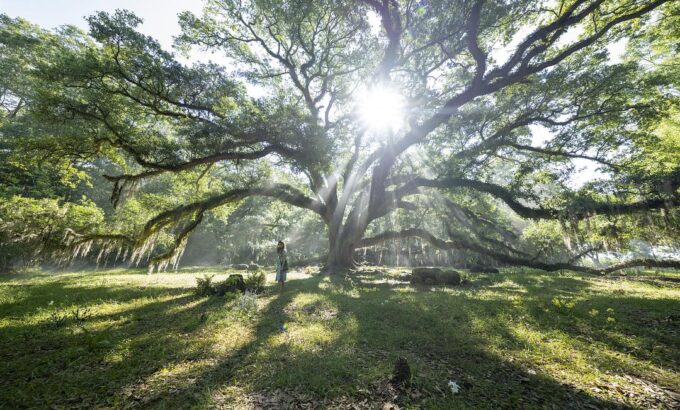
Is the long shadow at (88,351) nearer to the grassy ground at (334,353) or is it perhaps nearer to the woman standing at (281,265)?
the grassy ground at (334,353)

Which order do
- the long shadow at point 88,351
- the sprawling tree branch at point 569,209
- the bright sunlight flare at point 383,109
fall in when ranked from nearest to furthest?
1. the long shadow at point 88,351
2. the sprawling tree branch at point 569,209
3. the bright sunlight flare at point 383,109

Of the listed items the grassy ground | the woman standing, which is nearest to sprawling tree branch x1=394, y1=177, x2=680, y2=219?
the grassy ground

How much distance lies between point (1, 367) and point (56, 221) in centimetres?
1063

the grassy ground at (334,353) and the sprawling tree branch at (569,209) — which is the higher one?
the sprawling tree branch at (569,209)

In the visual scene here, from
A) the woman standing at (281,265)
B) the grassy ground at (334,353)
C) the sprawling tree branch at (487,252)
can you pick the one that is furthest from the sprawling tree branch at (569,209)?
the woman standing at (281,265)

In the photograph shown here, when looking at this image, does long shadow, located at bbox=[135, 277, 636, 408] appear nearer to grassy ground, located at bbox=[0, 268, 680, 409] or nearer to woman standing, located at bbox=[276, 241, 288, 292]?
grassy ground, located at bbox=[0, 268, 680, 409]

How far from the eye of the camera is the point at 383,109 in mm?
14648

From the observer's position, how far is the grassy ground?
3730 mm

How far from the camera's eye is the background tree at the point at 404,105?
10312mm

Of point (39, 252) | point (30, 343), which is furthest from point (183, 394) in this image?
point (39, 252)

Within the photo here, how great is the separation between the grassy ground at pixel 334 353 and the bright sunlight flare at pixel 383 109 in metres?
10.1

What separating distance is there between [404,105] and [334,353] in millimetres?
12573

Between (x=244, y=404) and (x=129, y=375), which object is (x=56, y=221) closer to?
(x=129, y=375)

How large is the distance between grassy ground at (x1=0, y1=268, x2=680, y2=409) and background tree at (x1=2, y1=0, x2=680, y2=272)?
6076 millimetres
